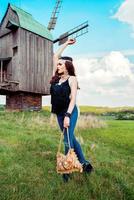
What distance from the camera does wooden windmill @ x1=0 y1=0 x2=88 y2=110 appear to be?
3012 centimetres

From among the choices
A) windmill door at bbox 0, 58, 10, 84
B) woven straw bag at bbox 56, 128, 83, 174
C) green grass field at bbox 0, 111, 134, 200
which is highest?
windmill door at bbox 0, 58, 10, 84

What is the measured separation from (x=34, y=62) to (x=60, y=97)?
84.3 ft

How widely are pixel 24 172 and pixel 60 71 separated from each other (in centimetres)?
197

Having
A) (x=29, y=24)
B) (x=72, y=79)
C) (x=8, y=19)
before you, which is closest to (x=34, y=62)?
(x=29, y=24)

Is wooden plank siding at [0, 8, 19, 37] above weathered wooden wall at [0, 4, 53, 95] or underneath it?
above

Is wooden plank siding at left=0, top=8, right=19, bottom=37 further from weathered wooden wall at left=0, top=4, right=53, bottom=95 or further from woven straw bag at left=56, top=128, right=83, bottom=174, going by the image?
woven straw bag at left=56, top=128, right=83, bottom=174

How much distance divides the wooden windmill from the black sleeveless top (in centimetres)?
2424

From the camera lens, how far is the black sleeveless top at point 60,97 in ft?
18.7

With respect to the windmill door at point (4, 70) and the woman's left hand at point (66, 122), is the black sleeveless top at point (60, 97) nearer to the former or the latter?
the woman's left hand at point (66, 122)

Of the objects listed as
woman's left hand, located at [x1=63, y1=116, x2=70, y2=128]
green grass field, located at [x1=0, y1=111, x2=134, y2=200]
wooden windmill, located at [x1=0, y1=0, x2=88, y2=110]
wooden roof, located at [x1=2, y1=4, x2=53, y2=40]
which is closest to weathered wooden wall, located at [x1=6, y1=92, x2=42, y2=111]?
wooden windmill, located at [x1=0, y1=0, x2=88, y2=110]

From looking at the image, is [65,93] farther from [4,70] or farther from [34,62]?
[4,70]

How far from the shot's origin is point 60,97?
5730 mm

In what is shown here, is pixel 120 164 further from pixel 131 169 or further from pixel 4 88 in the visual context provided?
pixel 4 88

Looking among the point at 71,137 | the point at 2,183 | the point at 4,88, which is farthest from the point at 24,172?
the point at 4,88
